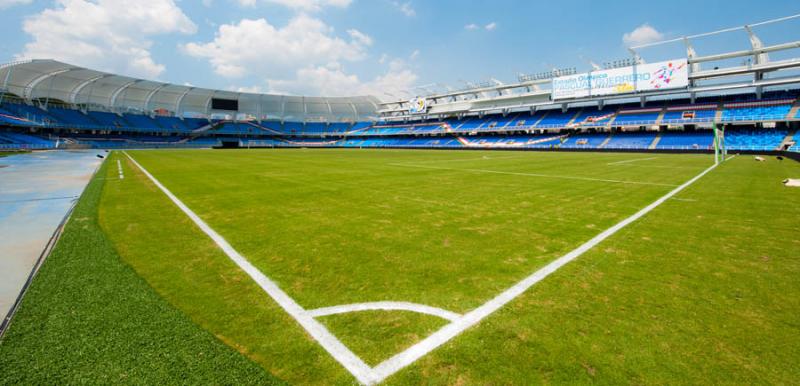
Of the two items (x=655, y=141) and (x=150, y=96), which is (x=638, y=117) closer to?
(x=655, y=141)

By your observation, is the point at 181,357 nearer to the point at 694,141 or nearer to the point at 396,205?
the point at 396,205

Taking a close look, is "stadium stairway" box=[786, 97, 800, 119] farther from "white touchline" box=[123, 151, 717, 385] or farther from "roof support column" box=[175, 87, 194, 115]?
"roof support column" box=[175, 87, 194, 115]

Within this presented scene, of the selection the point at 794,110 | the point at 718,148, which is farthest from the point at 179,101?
the point at 794,110

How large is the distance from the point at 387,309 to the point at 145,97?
298 ft

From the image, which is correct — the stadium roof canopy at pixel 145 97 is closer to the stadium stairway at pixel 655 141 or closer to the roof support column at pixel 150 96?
the roof support column at pixel 150 96

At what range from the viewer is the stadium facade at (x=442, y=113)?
129ft

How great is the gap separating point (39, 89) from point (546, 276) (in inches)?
3459

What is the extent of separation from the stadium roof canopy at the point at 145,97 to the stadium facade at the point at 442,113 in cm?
21

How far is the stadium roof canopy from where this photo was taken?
55.3m

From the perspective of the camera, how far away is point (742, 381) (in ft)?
6.72

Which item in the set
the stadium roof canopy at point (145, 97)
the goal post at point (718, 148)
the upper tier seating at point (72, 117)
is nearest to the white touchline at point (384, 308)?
the goal post at point (718, 148)

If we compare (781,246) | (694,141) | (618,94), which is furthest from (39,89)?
(694,141)

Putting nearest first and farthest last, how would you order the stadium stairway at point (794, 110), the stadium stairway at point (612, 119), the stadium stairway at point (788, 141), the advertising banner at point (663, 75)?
the stadium stairway at point (788, 141)
the stadium stairway at point (794, 110)
the advertising banner at point (663, 75)
the stadium stairway at point (612, 119)

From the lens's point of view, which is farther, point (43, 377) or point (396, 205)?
point (396, 205)
